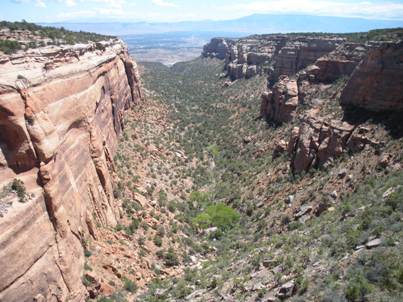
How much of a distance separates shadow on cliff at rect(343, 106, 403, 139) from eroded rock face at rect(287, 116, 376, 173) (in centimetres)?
113

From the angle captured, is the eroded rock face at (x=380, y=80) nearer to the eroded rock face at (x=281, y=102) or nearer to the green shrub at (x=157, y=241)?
the eroded rock face at (x=281, y=102)

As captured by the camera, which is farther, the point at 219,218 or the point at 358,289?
the point at 219,218

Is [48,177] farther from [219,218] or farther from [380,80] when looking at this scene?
[380,80]

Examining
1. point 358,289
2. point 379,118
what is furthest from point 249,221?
point 358,289

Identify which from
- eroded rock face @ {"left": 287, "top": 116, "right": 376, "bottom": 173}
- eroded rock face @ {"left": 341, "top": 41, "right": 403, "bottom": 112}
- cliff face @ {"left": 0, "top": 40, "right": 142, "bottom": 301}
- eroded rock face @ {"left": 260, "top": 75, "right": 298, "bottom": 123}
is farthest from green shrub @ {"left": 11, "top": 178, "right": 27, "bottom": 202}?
eroded rock face @ {"left": 260, "top": 75, "right": 298, "bottom": 123}

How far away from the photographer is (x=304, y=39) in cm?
7288

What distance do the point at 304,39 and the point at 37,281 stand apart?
218ft

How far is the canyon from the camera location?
19.1m

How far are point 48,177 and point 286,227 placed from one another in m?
17.9

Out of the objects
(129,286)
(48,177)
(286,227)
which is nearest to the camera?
(48,177)

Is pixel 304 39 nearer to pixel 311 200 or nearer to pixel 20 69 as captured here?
pixel 311 200

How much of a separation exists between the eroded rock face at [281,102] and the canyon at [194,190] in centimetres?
27

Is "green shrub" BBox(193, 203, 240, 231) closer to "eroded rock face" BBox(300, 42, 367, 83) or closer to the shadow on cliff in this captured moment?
the shadow on cliff

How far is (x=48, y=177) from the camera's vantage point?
2178 centimetres
